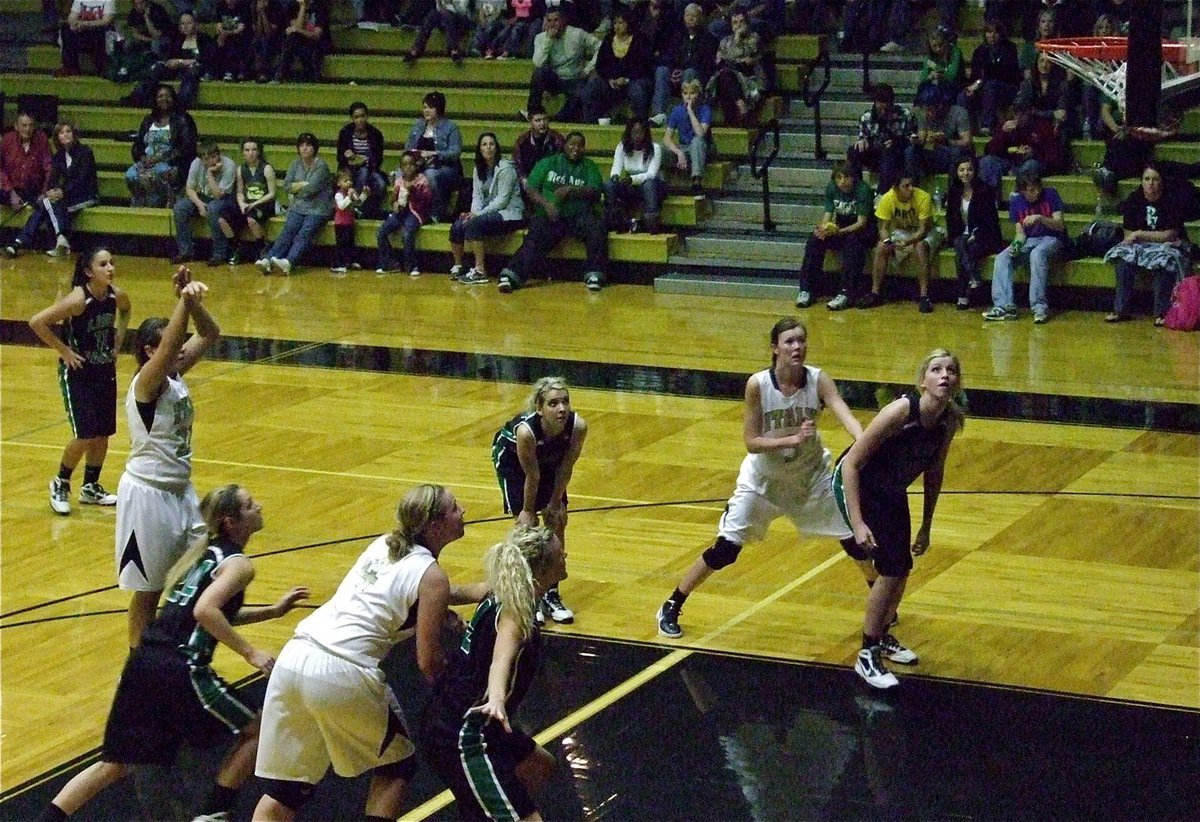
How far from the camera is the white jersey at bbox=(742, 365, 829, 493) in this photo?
7492 millimetres

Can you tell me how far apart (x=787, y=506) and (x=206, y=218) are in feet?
39.9

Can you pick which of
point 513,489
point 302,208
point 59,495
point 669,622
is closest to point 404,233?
point 302,208

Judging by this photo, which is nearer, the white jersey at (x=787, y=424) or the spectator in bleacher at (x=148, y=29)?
the white jersey at (x=787, y=424)

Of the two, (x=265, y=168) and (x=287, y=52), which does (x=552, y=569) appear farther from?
(x=287, y=52)

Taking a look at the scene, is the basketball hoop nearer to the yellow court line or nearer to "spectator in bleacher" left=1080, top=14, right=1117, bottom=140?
"spectator in bleacher" left=1080, top=14, right=1117, bottom=140

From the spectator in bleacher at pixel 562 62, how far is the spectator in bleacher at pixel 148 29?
506 centimetres

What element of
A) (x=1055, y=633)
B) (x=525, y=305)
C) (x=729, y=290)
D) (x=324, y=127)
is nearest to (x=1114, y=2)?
(x=729, y=290)

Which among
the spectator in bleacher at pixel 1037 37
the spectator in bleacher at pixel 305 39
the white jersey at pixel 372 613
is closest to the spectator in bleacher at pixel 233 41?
the spectator in bleacher at pixel 305 39

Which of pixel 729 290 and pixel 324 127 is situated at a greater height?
pixel 324 127

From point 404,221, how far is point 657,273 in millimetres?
2653

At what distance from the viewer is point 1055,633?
303 inches

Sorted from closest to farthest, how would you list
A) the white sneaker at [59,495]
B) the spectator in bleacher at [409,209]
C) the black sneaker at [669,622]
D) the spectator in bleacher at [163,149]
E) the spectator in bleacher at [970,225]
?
the black sneaker at [669,622] → the white sneaker at [59,495] → the spectator in bleacher at [970,225] → the spectator in bleacher at [409,209] → the spectator in bleacher at [163,149]

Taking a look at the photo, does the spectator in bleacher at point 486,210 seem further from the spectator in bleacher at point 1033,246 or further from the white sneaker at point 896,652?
the white sneaker at point 896,652

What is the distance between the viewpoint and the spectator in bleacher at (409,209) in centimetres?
1745
